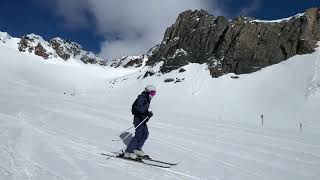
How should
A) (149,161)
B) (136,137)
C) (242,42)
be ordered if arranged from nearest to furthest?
(149,161)
(136,137)
(242,42)

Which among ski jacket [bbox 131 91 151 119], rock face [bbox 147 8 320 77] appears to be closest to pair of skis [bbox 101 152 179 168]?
ski jacket [bbox 131 91 151 119]

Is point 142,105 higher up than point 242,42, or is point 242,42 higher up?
point 242,42

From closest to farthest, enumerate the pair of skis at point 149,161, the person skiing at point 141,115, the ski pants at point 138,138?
the pair of skis at point 149,161, the ski pants at point 138,138, the person skiing at point 141,115

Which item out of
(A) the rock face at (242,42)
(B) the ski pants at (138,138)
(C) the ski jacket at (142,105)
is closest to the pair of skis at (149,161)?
(B) the ski pants at (138,138)

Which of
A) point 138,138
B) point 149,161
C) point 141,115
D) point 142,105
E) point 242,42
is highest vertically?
point 242,42

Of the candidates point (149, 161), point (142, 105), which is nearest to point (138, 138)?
point (149, 161)

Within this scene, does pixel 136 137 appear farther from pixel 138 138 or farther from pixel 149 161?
pixel 149 161

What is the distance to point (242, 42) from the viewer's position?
62156mm

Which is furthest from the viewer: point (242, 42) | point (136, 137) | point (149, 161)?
point (242, 42)

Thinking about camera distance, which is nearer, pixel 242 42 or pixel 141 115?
pixel 141 115

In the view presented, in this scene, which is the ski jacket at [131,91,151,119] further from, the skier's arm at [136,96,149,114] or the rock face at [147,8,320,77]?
the rock face at [147,8,320,77]

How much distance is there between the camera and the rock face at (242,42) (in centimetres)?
5656

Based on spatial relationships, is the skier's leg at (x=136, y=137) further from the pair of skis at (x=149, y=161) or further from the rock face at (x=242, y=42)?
the rock face at (x=242, y=42)

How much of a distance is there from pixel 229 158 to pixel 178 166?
7.67ft
